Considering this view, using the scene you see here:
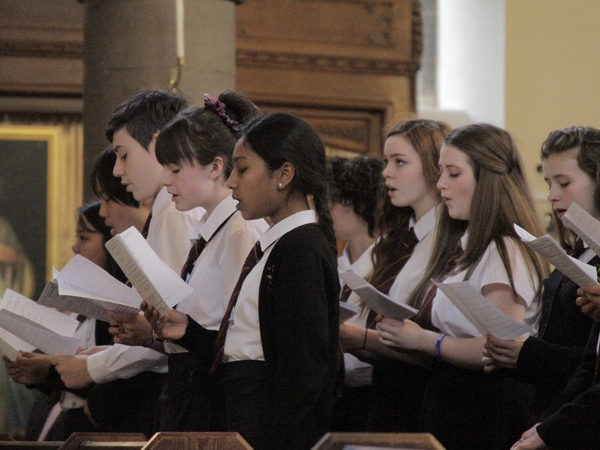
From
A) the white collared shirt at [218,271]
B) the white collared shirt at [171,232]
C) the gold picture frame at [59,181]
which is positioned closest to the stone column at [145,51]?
the white collared shirt at [171,232]

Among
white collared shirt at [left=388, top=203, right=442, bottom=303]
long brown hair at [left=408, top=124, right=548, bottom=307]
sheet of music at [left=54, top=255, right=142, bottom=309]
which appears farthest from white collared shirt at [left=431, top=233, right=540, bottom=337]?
sheet of music at [left=54, top=255, right=142, bottom=309]

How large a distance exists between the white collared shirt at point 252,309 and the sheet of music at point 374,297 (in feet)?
1.14

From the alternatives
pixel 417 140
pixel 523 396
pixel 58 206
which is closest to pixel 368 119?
pixel 58 206

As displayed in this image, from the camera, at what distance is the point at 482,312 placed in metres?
2.86

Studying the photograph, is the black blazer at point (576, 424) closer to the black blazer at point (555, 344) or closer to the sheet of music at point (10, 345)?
the black blazer at point (555, 344)

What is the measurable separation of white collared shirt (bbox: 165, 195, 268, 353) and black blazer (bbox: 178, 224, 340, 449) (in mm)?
364

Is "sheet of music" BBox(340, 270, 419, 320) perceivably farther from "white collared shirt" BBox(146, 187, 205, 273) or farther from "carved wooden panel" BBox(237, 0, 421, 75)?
"carved wooden panel" BBox(237, 0, 421, 75)

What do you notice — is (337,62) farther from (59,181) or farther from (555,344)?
(555,344)

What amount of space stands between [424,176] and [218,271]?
984 mm

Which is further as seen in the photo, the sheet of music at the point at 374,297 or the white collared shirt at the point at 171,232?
the white collared shirt at the point at 171,232

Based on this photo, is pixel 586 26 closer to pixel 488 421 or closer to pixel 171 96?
pixel 171 96

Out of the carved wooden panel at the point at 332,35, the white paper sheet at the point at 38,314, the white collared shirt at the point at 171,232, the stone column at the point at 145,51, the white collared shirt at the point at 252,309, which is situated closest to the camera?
the white collared shirt at the point at 252,309

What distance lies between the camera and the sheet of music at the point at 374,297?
3068 mm

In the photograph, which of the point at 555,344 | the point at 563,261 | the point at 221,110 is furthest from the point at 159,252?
the point at 563,261
